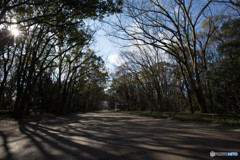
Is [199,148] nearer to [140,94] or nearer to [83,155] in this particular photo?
[83,155]

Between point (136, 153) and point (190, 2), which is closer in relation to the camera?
point (136, 153)

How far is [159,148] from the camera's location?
A: 3.62 metres

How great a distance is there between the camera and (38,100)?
74.7 ft

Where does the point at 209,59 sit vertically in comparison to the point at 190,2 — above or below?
below

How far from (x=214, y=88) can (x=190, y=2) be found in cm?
792

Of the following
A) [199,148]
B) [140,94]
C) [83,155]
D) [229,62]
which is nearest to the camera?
[83,155]

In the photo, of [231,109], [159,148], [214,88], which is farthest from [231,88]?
[159,148]

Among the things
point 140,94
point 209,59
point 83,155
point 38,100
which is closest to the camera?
point 83,155

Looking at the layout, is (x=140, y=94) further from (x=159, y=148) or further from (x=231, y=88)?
(x=159, y=148)

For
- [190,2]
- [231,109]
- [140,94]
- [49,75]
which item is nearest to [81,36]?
[190,2]

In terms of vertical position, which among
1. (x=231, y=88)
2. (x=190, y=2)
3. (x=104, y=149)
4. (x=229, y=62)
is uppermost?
(x=190, y=2)

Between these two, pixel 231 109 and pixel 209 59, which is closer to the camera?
pixel 231 109

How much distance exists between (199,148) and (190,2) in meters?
12.5

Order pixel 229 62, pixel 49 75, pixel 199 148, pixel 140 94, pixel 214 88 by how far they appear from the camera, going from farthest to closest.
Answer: pixel 140 94
pixel 49 75
pixel 214 88
pixel 229 62
pixel 199 148
